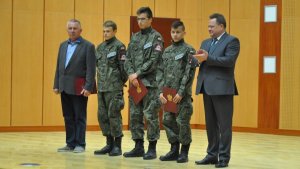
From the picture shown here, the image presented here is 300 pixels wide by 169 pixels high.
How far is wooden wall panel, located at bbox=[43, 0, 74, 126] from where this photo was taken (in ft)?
31.3

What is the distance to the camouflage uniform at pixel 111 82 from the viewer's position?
6.41 meters

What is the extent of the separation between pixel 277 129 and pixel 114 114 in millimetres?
4378

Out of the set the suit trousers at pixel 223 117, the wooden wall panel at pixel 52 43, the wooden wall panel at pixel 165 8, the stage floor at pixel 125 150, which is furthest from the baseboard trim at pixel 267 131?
the suit trousers at pixel 223 117

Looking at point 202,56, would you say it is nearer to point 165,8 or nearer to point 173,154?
point 173,154

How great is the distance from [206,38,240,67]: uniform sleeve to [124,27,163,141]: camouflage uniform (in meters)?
0.76

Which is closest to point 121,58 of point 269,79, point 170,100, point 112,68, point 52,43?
point 112,68

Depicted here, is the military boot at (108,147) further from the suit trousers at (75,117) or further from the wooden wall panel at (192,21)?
the wooden wall panel at (192,21)

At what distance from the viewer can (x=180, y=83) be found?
5.96m

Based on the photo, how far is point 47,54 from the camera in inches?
376

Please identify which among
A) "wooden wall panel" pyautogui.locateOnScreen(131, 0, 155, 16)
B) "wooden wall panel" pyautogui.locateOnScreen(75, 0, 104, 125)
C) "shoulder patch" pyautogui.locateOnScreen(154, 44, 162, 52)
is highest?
"wooden wall panel" pyautogui.locateOnScreen(131, 0, 155, 16)

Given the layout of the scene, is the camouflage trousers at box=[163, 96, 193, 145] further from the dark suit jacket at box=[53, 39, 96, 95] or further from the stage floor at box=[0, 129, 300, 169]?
the dark suit jacket at box=[53, 39, 96, 95]

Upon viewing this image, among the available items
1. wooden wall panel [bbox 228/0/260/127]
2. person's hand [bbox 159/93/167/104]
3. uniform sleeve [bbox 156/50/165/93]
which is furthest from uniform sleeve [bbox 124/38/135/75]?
wooden wall panel [bbox 228/0/260/127]

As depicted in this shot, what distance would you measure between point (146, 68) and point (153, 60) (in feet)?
0.40

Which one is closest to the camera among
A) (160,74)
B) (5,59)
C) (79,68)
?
(160,74)
